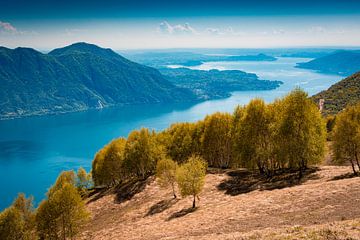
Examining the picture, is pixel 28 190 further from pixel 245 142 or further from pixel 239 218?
pixel 239 218

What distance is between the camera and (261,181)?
5478 cm

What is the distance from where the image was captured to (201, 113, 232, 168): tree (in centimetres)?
7569

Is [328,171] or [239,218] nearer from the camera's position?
[239,218]

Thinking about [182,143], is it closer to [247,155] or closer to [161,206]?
[247,155]

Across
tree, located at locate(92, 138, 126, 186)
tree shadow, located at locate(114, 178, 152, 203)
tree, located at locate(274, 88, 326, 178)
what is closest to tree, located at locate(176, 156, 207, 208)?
tree, located at locate(274, 88, 326, 178)

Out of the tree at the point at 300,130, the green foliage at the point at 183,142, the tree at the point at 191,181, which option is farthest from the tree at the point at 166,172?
the tree at the point at 300,130

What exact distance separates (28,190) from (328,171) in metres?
174

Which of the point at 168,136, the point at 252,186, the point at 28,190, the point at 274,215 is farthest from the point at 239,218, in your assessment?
the point at 28,190

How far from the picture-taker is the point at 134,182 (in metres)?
80.2

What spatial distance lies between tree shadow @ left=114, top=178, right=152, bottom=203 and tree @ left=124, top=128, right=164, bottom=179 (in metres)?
4.33

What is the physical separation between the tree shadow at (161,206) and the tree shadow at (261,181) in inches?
354

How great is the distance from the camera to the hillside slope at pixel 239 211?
99.7 ft

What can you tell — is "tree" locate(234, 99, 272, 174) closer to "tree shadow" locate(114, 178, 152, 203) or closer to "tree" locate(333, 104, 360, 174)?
"tree" locate(333, 104, 360, 174)

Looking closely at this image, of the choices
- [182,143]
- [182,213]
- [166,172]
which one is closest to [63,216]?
[166,172]
